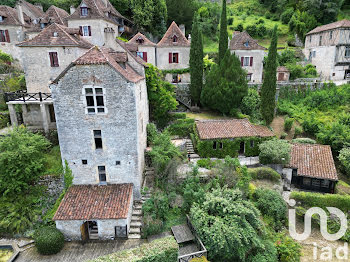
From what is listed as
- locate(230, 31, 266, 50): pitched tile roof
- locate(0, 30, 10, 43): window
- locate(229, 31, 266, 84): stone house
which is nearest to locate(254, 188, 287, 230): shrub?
locate(229, 31, 266, 84): stone house

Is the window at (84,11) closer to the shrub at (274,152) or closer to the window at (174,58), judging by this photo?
the window at (174,58)

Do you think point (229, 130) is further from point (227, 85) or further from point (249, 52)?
point (249, 52)

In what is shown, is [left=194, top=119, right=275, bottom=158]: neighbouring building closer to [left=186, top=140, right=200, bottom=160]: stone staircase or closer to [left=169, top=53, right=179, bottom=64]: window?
[left=186, top=140, right=200, bottom=160]: stone staircase

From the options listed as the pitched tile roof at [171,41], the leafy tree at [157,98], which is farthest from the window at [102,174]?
the pitched tile roof at [171,41]

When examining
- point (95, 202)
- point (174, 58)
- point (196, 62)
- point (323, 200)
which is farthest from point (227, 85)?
point (95, 202)

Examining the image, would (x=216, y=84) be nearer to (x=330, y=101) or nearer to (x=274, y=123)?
(x=274, y=123)

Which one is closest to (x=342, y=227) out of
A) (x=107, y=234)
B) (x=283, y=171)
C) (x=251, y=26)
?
(x=283, y=171)
